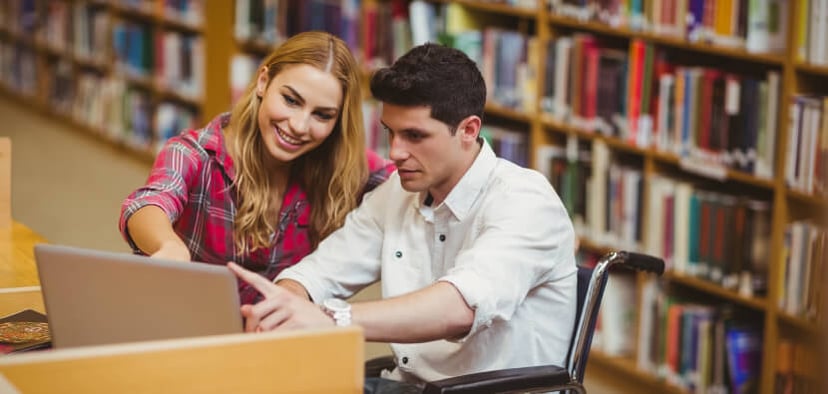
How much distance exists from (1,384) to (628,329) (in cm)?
278

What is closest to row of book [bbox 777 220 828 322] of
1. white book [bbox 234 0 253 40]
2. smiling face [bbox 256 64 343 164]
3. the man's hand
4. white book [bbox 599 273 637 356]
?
white book [bbox 599 273 637 356]

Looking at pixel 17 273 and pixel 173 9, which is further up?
pixel 173 9

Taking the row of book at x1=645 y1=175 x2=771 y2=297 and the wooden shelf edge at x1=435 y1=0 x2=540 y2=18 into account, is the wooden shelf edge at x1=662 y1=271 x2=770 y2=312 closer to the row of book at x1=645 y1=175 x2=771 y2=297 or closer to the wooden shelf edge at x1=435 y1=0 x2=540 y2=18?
the row of book at x1=645 y1=175 x2=771 y2=297

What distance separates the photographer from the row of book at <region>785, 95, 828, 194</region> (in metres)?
2.99

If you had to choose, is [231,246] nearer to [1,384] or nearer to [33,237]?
[33,237]

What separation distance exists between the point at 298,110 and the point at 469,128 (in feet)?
1.28

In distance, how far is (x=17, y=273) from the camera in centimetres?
233

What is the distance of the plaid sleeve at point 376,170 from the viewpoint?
2455 millimetres

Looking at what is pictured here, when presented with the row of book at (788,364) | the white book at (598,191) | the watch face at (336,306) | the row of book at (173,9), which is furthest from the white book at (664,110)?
the row of book at (173,9)

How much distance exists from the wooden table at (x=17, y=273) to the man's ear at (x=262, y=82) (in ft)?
1.87

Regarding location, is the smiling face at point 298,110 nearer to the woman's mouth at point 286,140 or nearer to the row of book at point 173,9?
the woman's mouth at point 286,140

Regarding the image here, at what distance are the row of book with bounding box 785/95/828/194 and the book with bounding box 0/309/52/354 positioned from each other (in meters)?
1.96

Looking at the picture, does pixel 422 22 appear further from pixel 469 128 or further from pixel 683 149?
pixel 469 128

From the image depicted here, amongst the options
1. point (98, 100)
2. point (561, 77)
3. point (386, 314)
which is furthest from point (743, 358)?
point (98, 100)
